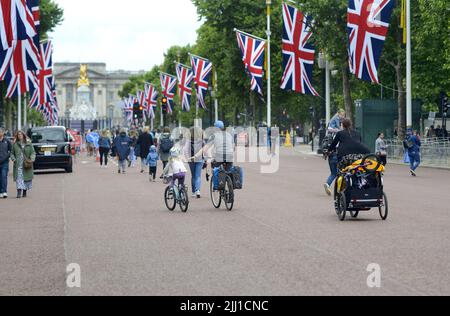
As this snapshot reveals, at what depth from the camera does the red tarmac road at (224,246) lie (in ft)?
32.9

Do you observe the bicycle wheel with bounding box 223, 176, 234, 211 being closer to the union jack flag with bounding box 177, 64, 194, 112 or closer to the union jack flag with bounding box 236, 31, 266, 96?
the union jack flag with bounding box 236, 31, 266, 96

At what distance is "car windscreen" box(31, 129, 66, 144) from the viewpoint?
4072cm

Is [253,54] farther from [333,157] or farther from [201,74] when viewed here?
[333,157]

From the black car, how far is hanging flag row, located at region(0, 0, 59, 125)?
354cm

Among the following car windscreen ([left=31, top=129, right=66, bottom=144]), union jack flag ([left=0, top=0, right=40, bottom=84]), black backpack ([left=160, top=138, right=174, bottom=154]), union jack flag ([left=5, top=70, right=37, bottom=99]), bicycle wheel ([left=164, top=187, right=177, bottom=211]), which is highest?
union jack flag ([left=0, top=0, right=40, bottom=84])

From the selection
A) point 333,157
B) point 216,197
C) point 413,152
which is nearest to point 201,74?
point 413,152

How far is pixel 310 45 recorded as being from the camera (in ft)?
169

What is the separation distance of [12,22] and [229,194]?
18.8m

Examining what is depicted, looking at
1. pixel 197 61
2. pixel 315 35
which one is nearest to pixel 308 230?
pixel 315 35

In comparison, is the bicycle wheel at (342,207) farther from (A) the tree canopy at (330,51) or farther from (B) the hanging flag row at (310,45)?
(A) the tree canopy at (330,51)

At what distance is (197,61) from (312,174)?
117ft

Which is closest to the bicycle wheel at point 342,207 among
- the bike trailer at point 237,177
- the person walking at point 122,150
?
the bike trailer at point 237,177

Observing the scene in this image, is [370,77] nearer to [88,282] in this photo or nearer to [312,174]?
[312,174]

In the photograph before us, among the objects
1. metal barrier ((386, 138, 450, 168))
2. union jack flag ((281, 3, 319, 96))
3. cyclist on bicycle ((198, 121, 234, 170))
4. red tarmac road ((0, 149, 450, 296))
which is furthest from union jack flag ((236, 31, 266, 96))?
cyclist on bicycle ((198, 121, 234, 170))
